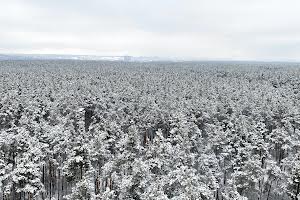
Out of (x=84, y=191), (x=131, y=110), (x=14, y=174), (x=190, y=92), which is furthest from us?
(x=190, y=92)

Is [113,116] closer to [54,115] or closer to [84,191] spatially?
[54,115]

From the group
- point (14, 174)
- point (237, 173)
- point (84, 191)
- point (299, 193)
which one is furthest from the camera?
point (237, 173)

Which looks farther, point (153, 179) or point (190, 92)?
point (190, 92)

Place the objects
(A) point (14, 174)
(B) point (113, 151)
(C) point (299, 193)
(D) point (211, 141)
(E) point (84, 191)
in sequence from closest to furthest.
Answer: (E) point (84, 191), (A) point (14, 174), (C) point (299, 193), (D) point (211, 141), (B) point (113, 151)

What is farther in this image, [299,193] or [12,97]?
[12,97]

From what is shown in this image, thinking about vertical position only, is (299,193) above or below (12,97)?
below

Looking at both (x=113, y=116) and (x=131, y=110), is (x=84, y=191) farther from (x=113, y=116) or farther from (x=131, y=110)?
(x=131, y=110)

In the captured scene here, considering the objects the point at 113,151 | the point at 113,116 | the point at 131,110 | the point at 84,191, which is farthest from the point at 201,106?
the point at 84,191

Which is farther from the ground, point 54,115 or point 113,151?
point 54,115

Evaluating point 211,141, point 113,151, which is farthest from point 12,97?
point 211,141
